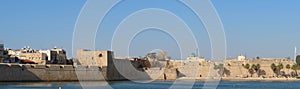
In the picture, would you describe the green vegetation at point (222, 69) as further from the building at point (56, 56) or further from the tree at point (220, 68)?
the building at point (56, 56)

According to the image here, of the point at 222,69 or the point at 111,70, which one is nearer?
the point at 111,70

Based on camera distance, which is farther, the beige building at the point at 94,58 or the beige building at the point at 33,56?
the beige building at the point at 33,56

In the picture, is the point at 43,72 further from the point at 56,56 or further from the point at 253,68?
the point at 253,68

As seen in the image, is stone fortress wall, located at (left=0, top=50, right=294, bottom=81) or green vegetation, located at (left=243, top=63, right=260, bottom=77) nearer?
stone fortress wall, located at (left=0, top=50, right=294, bottom=81)

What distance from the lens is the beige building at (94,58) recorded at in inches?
2608

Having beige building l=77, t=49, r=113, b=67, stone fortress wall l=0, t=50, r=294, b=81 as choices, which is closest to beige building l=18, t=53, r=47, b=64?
beige building l=77, t=49, r=113, b=67

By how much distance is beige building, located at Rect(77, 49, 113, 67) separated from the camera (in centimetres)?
6625

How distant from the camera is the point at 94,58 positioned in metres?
67.2

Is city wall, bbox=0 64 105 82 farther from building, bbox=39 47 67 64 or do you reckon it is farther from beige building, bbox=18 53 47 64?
building, bbox=39 47 67 64

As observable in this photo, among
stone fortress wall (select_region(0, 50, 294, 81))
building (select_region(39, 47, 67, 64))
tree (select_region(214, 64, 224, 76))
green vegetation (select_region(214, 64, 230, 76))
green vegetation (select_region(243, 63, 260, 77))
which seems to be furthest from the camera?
green vegetation (select_region(243, 63, 260, 77))

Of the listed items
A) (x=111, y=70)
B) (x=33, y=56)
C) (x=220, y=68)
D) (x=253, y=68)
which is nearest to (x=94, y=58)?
(x=111, y=70)

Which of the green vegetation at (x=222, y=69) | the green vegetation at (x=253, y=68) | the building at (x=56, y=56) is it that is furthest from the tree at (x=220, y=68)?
the building at (x=56, y=56)

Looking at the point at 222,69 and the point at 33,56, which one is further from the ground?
the point at 33,56

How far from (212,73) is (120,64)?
2040 cm
